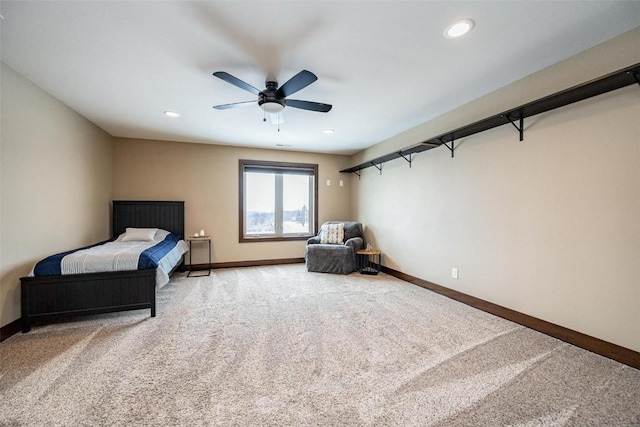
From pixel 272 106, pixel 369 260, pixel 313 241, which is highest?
pixel 272 106

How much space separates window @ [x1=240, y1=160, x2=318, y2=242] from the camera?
5.53 meters

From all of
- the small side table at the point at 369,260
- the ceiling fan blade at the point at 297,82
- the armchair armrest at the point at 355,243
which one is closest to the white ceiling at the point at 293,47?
the ceiling fan blade at the point at 297,82

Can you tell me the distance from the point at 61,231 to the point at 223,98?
255 cm

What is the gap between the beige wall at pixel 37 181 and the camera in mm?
2443

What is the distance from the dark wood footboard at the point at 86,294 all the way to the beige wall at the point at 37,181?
0.17m

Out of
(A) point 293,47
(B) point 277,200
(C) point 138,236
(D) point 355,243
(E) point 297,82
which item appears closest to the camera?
(A) point 293,47

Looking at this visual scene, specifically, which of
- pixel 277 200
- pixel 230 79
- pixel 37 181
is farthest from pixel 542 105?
pixel 37 181

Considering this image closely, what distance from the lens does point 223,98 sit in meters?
3.12

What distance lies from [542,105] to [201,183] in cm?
512

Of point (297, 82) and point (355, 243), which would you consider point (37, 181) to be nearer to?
point (297, 82)

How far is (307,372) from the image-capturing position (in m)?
1.90

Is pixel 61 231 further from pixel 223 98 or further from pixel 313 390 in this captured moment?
pixel 313 390

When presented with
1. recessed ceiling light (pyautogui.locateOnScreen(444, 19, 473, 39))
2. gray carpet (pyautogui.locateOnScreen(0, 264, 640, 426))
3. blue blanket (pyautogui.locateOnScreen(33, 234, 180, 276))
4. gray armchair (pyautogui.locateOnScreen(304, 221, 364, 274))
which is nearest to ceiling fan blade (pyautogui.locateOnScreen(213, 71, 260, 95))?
recessed ceiling light (pyautogui.locateOnScreen(444, 19, 473, 39))

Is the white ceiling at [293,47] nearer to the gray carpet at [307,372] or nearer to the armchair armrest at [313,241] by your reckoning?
the gray carpet at [307,372]
